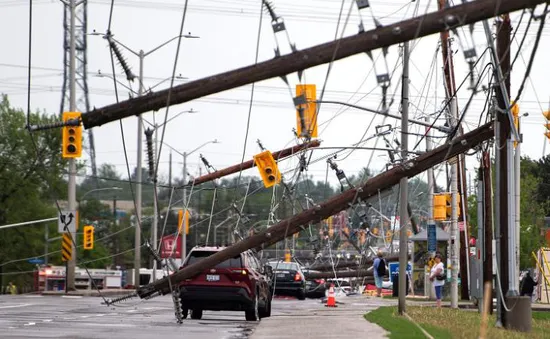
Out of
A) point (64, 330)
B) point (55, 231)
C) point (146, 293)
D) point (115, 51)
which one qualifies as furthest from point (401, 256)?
point (55, 231)

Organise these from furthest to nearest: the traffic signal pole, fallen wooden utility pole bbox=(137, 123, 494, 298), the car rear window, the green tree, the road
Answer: the green tree < the traffic signal pole < the car rear window < fallen wooden utility pole bbox=(137, 123, 494, 298) < the road

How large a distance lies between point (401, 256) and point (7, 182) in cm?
6266

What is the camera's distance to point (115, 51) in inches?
838

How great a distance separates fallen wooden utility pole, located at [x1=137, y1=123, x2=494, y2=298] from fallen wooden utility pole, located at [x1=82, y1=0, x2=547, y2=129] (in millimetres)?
7489

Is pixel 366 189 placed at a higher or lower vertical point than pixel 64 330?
higher

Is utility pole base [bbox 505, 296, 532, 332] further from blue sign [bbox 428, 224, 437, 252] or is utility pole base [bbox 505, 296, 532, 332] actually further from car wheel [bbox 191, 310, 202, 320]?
blue sign [bbox 428, 224, 437, 252]

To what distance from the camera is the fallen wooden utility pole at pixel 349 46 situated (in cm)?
1825

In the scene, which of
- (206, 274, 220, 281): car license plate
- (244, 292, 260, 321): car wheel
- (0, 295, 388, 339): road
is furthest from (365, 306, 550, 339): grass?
(206, 274, 220, 281): car license plate

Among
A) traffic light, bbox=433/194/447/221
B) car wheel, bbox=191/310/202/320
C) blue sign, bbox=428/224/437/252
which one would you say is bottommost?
car wheel, bbox=191/310/202/320

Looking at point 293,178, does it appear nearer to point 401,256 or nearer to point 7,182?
point 401,256

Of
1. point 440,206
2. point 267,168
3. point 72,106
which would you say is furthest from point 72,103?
point 267,168

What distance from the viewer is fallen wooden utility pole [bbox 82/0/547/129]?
59.9 feet

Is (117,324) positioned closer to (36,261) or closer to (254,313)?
(254,313)

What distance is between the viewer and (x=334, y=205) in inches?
1067
